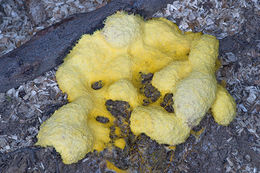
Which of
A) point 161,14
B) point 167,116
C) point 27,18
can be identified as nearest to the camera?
point 167,116

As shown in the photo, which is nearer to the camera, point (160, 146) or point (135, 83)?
point (160, 146)

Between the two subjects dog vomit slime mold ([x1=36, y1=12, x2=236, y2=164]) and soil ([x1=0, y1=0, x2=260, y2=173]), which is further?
dog vomit slime mold ([x1=36, y1=12, x2=236, y2=164])

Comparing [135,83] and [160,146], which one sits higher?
[135,83]

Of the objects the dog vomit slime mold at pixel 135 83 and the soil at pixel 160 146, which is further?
the dog vomit slime mold at pixel 135 83

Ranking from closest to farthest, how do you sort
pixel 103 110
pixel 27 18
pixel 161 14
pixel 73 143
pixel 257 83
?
pixel 73 143, pixel 103 110, pixel 257 83, pixel 161 14, pixel 27 18

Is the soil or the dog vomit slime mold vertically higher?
the dog vomit slime mold

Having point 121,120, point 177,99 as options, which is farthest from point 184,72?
point 121,120

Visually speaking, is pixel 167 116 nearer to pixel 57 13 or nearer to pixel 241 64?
pixel 241 64

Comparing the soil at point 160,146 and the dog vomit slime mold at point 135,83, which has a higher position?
the dog vomit slime mold at point 135,83
